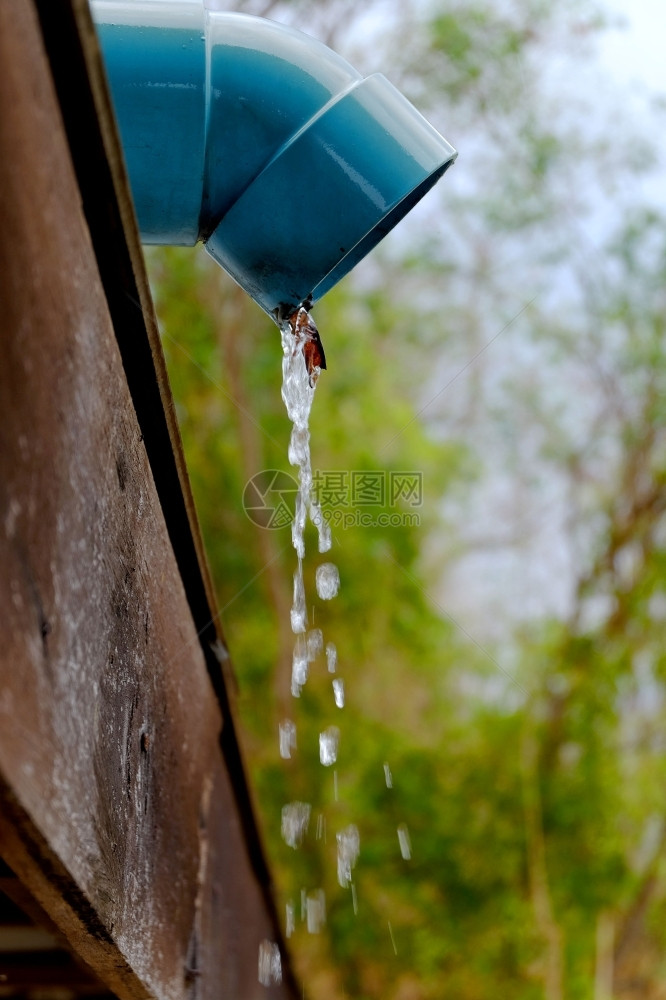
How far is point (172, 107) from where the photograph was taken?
4.83 feet

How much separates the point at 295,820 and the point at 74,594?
6498 mm

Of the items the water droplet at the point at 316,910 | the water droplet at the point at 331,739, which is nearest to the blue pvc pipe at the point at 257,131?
the water droplet at the point at 331,739

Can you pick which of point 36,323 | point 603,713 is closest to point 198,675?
point 36,323

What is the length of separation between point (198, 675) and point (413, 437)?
19.6ft

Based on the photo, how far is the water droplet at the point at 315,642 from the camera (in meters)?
7.13

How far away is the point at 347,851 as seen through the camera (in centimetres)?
675

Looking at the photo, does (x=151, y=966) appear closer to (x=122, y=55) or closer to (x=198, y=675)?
(x=198, y=675)

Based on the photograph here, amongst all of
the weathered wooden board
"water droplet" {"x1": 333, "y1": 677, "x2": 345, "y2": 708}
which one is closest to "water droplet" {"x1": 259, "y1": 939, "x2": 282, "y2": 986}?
"water droplet" {"x1": 333, "y1": 677, "x2": 345, "y2": 708}

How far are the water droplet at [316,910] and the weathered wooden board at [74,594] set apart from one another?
19.6 feet

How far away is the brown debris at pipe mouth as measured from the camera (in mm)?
1695

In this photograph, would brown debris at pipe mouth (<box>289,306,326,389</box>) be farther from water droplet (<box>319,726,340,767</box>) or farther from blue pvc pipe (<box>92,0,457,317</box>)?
water droplet (<box>319,726,340,767</box>)

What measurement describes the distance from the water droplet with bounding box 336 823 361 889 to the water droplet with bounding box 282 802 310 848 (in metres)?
0.29

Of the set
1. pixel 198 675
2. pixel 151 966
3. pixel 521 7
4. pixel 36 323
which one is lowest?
pixel 151 966

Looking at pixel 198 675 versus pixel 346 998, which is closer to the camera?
pixel 198 675
